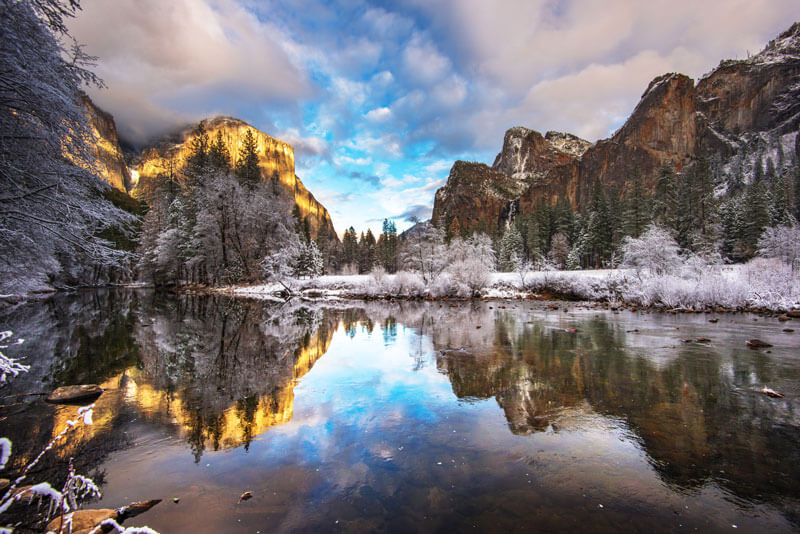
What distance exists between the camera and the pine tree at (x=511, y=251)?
66512mm

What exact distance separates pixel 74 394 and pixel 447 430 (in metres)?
7.74

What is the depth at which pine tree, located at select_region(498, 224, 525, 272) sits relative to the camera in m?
66.5

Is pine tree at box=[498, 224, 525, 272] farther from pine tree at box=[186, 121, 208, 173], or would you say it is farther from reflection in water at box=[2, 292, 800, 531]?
reflection in water at box=[2, 292, 800, 531]

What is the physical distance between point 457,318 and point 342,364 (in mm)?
10640

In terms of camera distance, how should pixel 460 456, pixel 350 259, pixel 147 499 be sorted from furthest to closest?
pixel 350 259 < pixel 460 456 < pixel 147 499

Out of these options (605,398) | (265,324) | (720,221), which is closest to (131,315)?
(265,324)

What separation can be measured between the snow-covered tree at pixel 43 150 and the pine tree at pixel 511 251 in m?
64.4

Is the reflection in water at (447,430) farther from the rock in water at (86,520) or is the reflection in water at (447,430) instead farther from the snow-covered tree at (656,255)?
the snow-covered tree at (656,255)

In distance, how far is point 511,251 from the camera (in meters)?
68.6

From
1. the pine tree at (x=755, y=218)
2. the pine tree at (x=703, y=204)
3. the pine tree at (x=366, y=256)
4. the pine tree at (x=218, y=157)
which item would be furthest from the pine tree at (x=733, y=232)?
the pine tree at (x=218, y=157)

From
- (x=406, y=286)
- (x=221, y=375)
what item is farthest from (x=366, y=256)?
(x=221, y=375)

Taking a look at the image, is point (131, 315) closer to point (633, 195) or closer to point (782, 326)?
point (782, 326)

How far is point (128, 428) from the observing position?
569 centimetres

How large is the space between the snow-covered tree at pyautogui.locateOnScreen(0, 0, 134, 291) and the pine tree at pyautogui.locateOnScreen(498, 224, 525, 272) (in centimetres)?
6437
